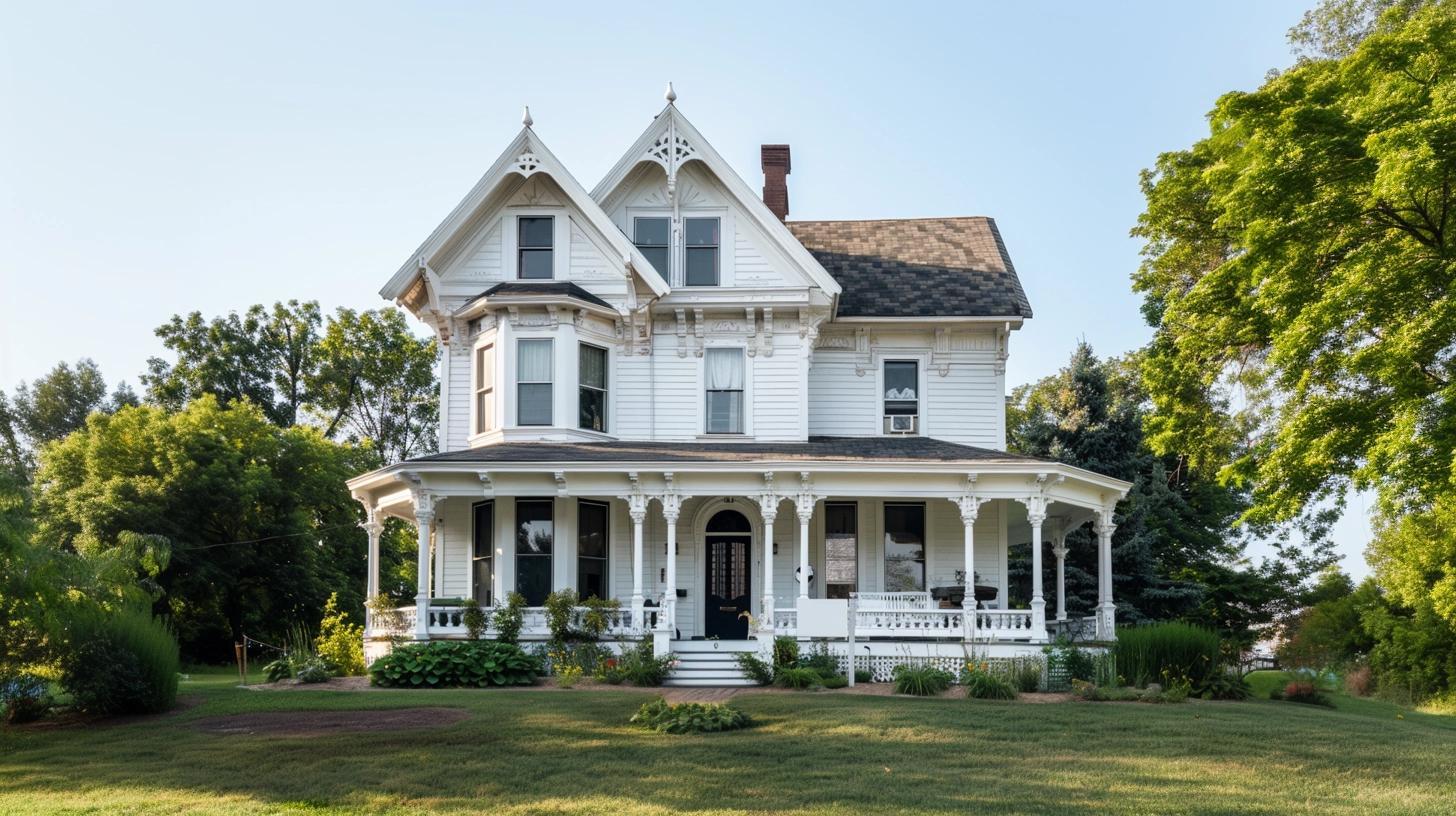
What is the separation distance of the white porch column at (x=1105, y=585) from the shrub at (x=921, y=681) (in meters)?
4.67

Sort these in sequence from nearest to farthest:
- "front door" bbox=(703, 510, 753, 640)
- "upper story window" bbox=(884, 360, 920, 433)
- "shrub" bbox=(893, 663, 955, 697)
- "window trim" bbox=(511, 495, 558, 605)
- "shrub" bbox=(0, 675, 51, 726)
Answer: "shrub" bbox=(0, 675, 51, 726) → "shrub" bbox=(893, 663, 955, 697) → "window trim" bbox=(511, 495, 558, 605) → "front door" bbox=(703, 510, 753, 640) → "upper story window" bbox=(884, 360, 920, 433)

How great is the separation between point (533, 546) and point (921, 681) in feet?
27.0

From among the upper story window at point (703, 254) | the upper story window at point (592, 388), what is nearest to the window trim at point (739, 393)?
the upper story window at point (703, 254)

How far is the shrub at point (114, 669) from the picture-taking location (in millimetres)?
17969

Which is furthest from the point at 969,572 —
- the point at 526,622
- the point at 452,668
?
the point at 452,668

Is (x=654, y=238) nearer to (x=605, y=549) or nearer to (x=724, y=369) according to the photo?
(x=724, y=369)

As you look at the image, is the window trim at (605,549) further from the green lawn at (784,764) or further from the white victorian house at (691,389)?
the green lawn at (784,764)

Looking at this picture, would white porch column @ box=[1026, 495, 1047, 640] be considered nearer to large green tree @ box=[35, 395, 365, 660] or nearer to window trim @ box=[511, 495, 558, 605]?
window trim @ box=[511, 495, 558, 605]

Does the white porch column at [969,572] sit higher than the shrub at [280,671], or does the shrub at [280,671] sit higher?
the white porch column at [969,572]

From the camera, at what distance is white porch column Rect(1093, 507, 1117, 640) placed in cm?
2327

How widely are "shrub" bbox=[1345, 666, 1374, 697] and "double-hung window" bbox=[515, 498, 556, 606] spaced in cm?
2073

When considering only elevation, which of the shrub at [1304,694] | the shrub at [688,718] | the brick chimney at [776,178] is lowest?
the shrub at [1304,694]

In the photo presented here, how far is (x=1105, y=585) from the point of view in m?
24.0

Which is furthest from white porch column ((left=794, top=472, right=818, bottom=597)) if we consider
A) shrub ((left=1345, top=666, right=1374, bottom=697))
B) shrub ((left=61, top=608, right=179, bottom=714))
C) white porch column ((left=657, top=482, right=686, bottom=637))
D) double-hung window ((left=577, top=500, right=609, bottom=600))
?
shrub ((left=1345, top=666, right=1374, bottom=697))
